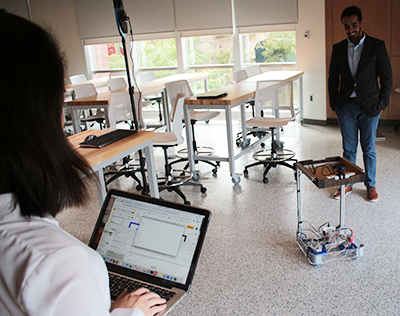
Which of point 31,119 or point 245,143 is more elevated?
point 31,119

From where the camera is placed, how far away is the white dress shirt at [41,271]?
70 cm

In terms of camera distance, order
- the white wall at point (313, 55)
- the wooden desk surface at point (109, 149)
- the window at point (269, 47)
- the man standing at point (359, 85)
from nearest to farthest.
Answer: the wooden desk surface at point (109, 149) → the man standing at point (359, 85) → the white wall at point (313, 55) → the window at point (269, 47)

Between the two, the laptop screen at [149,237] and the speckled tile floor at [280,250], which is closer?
the laptop screen at [149,237]

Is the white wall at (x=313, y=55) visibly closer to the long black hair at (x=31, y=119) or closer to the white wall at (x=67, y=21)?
the white wall at (x=67, y=21)

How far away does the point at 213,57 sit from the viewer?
779 centimetres

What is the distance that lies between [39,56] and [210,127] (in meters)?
6.42

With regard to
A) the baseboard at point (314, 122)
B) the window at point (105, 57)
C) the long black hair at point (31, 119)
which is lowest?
the baseboard at point (314, 122)

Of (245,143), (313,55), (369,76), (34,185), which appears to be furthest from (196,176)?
(34,185)

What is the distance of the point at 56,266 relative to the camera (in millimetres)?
704

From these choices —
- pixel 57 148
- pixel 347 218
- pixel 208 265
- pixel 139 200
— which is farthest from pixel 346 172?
pixel 57 148

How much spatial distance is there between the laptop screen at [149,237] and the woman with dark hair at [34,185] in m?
0.41

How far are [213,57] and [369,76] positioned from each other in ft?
15.8

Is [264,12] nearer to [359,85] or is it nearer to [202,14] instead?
[202,14]

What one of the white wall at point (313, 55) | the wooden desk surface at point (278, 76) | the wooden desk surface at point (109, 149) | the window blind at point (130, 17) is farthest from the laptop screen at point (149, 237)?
the window blind at point (130, 17)
